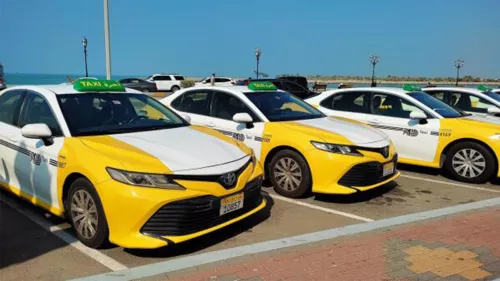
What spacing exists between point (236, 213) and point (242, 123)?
2.38 metres

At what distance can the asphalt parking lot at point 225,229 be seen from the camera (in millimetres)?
3811

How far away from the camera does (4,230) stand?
461 centimetres

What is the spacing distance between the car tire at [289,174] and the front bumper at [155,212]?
198cm

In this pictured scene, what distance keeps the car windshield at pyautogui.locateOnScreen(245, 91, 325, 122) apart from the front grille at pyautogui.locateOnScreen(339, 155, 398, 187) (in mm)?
1394

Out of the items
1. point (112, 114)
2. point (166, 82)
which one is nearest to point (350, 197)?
point (112, 114)

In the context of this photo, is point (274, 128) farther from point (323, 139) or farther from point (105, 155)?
point (105, 155)

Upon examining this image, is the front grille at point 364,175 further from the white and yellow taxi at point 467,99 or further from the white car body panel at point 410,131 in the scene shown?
the white and yellow taxi at point 467,99

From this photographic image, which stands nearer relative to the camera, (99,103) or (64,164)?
(64,164)

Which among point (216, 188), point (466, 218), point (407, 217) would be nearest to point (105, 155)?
point (216, 188)

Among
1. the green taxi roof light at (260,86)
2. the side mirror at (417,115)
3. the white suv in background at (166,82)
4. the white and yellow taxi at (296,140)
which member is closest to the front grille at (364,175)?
the white and yellow taxi at (296,140)

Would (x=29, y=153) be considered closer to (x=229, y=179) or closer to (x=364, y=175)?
(x=229, y=179)

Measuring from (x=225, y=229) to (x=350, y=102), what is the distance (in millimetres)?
4640

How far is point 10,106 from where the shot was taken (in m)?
5.36

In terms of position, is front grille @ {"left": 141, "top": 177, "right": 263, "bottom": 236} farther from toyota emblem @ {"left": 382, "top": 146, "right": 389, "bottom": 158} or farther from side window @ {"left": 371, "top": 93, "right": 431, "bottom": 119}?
side window @ {"left": 371, "top": 93, "right": 431, "bottom": 119}
